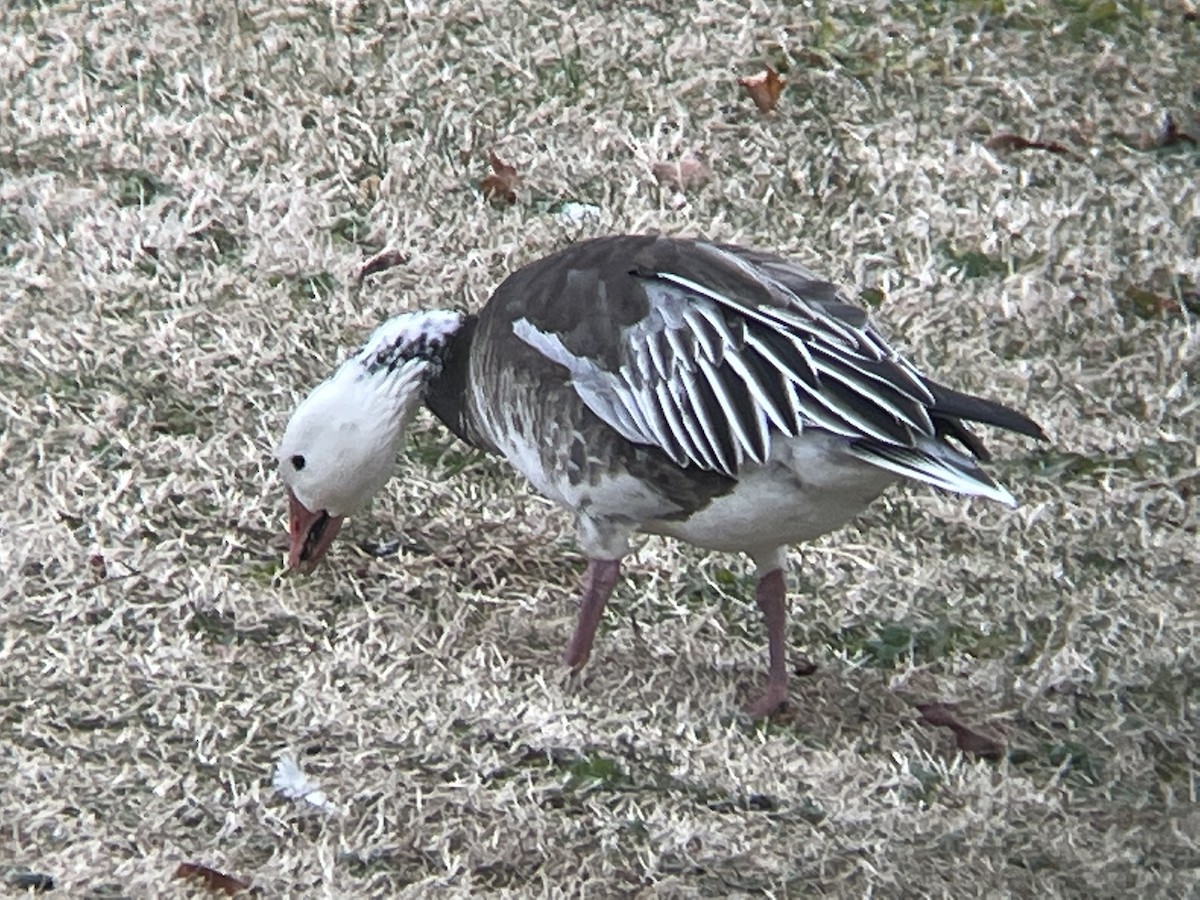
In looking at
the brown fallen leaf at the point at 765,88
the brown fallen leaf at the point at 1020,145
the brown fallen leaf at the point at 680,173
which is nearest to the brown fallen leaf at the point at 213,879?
the brown fallen leaf at the point at 680,173

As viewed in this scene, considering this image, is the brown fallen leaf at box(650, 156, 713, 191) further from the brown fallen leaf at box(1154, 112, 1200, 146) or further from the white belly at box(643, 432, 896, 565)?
the white belly at box(643, 432, 896, 565)

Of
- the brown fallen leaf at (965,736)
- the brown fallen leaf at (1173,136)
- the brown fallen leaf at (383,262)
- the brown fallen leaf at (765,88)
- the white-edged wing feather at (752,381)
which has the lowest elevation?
the brown fallen leaf at (965,736)

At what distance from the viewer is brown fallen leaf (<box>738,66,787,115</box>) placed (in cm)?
630

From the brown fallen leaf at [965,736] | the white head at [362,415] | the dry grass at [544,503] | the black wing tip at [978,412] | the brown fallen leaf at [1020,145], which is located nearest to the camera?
the black wing tip at [978,412]

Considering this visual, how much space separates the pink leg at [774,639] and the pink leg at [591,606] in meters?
0.34

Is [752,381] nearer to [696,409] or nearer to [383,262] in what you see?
[696,409]

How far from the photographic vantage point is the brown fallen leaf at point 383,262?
18.6 ft

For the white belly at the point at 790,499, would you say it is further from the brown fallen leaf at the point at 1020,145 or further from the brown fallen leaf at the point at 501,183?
the brown fallen leaf at the point at 1020,145

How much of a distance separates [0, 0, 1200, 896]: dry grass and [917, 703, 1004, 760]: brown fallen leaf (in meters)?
0.05

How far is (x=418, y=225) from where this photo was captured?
581cm

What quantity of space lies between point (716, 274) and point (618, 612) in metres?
1.01

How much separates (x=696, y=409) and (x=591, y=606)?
661mm

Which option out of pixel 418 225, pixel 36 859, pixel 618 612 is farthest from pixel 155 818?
pixel 418 225

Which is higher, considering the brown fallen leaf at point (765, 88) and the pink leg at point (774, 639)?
the brown fallen leaf at point (765, 88)
